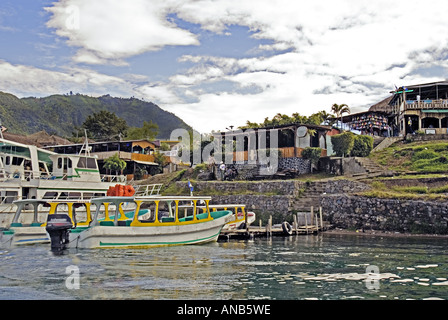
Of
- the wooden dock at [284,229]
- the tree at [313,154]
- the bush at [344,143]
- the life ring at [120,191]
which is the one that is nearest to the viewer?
the wooden dock at [284,229]

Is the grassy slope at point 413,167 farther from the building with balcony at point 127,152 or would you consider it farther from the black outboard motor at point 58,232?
the building with balcony at point 127,152

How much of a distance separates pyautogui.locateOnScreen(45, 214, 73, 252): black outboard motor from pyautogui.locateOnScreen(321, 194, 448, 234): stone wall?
17.2 metres

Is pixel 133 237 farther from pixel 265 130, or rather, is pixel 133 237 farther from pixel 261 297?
pixel 265 130

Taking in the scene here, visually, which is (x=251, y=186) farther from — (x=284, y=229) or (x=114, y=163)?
(x=114, y=163)

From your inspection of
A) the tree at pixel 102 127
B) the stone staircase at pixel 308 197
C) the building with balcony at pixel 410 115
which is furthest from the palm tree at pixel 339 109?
the tree at pixel 102 127

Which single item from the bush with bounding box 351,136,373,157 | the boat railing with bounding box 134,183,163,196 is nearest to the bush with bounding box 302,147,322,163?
the bush with bounding box 351,136,373,157

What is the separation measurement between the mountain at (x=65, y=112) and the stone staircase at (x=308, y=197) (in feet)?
162

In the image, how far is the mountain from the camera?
106 meters

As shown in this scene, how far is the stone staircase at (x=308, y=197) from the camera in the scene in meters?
30.1

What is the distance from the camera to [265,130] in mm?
39531

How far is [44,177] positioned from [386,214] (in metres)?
22.1

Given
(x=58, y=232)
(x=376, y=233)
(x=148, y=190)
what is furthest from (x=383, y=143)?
(x=58, y=232)

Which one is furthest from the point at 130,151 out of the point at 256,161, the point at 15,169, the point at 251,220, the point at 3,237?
the point at 3,237

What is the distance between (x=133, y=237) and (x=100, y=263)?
14.7 ft
